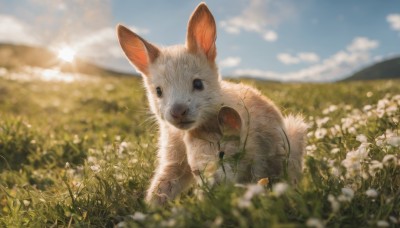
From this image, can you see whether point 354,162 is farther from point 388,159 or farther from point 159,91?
point 159,91

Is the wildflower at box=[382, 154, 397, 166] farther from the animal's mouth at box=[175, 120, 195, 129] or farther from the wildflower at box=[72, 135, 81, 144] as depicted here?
the wildflower at box=[72, 135, 81, 144]

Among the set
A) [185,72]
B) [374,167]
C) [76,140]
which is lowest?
[76,140]

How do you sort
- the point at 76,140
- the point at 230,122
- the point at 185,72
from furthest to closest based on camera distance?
the point at 76,140, the point at 185,72, the point at 230,122

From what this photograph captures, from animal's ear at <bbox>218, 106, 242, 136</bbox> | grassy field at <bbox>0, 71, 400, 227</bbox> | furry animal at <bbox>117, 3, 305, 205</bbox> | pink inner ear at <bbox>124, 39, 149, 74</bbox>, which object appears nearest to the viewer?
grassy field at <bbox>0, 71, 400, 227</bbox>

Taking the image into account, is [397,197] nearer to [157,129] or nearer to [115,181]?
[115,181]

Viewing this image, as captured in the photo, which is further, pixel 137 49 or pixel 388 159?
pixel 137 49

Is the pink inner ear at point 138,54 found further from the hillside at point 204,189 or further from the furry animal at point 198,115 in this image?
the hillside at point 204,189

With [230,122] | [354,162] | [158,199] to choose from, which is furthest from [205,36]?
[354,162]

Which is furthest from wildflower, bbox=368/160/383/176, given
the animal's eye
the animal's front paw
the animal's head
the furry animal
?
the animal's eye

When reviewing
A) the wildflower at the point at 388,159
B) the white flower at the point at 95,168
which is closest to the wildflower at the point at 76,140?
the white flower at the point at 95,168
